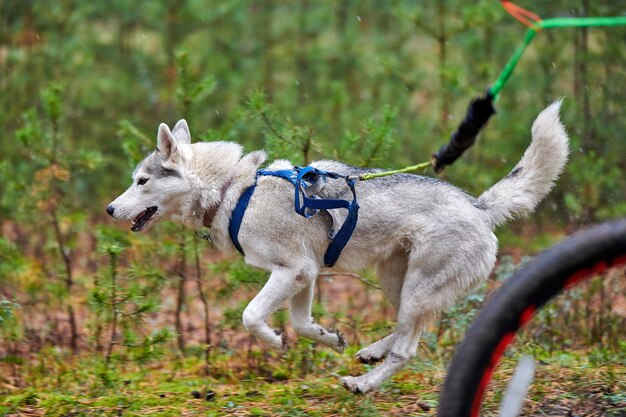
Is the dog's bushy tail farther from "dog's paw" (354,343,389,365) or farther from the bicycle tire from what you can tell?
the bicycle tire

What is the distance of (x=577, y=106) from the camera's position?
1066cm

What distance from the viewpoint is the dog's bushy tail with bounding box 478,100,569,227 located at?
538cm

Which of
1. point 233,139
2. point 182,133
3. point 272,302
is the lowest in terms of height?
point 272,302

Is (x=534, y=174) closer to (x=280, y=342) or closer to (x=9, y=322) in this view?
(x=280, y=342)

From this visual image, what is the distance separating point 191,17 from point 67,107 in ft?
9.60

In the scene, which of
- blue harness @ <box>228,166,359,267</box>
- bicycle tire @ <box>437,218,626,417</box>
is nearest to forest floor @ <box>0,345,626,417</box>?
blue harness @ <box>228,166,359,267</box>

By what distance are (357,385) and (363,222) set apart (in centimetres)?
117

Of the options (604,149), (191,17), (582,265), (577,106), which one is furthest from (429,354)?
(191,17)

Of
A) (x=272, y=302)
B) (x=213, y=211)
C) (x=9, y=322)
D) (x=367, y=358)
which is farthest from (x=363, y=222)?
(x=9, y=322)

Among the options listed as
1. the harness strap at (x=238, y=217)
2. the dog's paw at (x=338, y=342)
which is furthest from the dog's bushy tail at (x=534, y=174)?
the harness strap at (x=238, y=217)

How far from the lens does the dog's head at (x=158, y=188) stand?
585 cm

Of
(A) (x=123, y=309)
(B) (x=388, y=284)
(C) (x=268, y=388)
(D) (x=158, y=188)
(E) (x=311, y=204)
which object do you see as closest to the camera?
(E) (x=311, y=204)

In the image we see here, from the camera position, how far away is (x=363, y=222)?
18.6ft

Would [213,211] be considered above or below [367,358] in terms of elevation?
above
